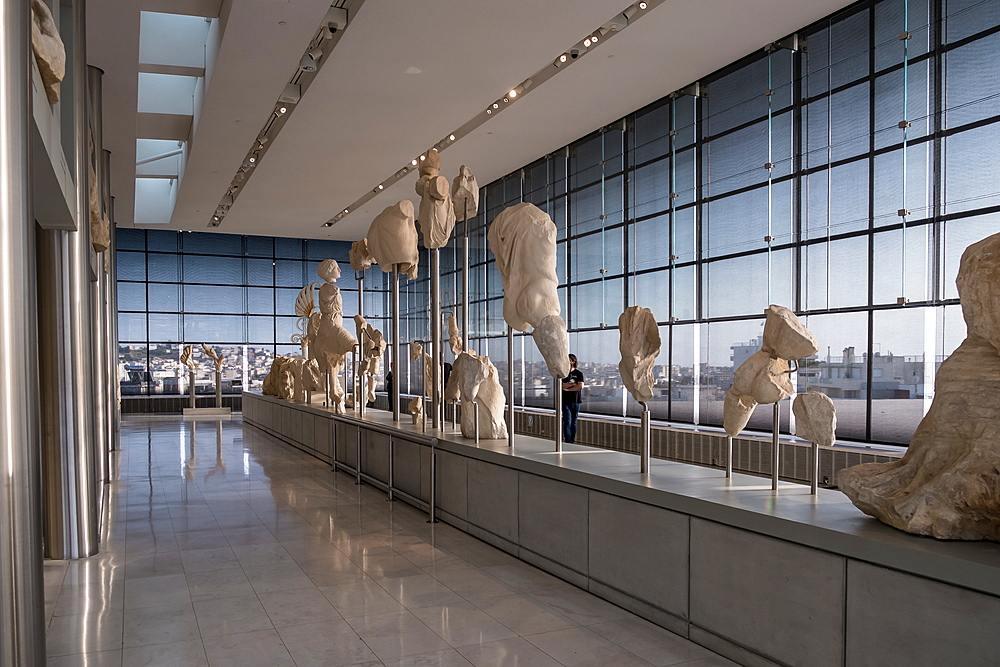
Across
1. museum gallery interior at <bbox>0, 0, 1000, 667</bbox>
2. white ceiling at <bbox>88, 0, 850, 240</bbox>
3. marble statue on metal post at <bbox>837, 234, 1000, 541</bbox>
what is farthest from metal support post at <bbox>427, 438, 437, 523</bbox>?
white ceiling at <bbox>88, 0, 850, 240</bbox>

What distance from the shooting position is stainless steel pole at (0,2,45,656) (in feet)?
7.23

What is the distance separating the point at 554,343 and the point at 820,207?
613 centimetres

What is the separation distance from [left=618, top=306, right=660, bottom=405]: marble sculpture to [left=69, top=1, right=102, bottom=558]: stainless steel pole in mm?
4587

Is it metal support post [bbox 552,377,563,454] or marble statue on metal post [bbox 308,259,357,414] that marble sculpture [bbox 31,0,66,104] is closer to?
metal support post [bbox 552,377,563,454]

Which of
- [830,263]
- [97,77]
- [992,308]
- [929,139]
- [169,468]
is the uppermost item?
[97,77]

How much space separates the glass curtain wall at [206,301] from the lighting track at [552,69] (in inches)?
486

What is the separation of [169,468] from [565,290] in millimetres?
8591

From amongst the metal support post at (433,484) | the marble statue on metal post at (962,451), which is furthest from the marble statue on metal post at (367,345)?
the marble statue on metal post at (962,451)

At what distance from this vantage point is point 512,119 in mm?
13430

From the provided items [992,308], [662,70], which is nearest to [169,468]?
[662,70]

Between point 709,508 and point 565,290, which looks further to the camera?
point 565,290

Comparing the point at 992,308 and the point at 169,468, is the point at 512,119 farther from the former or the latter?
the point at 992,308

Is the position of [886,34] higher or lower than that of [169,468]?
higher

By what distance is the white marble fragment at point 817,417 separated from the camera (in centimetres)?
414
